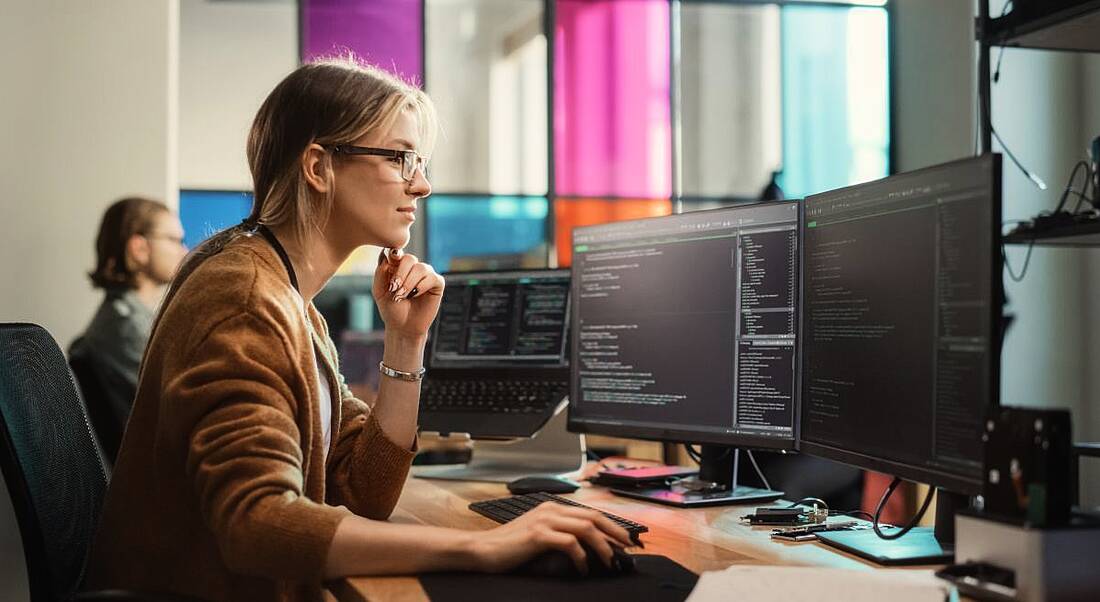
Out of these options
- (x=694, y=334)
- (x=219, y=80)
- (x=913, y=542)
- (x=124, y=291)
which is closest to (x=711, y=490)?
(x=694, y=334)

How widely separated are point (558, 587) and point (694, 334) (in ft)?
Answer: 2.35

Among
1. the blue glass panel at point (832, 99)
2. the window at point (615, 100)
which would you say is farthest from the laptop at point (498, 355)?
the blue glass panel at point (832, 99)

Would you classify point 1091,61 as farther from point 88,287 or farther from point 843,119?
point 88,287

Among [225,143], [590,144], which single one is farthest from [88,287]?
[590,144]

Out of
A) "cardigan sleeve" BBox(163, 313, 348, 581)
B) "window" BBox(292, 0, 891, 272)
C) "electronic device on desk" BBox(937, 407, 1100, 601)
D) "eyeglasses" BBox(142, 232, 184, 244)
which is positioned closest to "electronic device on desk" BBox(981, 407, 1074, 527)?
"electronic device on desk" BBox(937, 407, 1100, 601)

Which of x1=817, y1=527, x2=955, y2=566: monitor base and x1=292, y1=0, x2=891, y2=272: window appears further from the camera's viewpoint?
x1=292, y1=0, x2=891, y2=272: window

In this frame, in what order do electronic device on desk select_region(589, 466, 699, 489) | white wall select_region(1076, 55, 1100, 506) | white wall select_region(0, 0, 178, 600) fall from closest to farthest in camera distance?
electronic device on desk select_region(589, 466, 699, 489) → white wall select_region(0, 0, 178, 600) → white wall select_region(1076, 55, 1100, 506)

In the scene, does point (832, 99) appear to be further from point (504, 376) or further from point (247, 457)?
point (247, 457)

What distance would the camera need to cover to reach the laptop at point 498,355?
7.25 ft

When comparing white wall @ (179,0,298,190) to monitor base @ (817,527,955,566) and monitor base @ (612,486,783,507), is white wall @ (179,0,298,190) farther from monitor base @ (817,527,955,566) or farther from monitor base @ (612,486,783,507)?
monitor base @ (817,527,955,566)

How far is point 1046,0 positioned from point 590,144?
3053 mm

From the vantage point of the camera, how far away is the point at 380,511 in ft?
5.63

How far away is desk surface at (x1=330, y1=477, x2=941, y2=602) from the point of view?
1183 millimetres

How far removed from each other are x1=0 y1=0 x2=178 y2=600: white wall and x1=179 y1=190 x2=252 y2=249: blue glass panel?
460 millimetres
